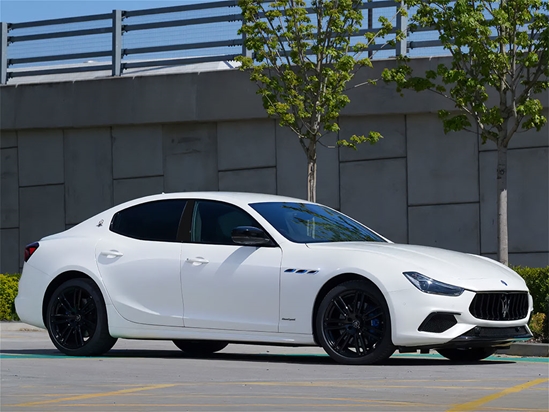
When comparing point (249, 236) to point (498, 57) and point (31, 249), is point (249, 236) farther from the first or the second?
point (498, 57)

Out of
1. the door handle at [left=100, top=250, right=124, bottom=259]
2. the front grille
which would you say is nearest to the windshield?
the door handle at [left=100, top=250, right=124, bottom=259]

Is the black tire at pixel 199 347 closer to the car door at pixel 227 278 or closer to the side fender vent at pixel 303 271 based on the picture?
the car door at pixel 227 278

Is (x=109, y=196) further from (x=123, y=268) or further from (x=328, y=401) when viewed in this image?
(x=328, y=401)

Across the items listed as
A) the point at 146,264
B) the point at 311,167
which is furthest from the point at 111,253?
the point at 311,167

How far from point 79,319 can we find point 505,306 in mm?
4012

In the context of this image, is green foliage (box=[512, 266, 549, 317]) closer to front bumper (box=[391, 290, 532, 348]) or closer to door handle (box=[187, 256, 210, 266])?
front bumper (box=[391, 290, 532, 348])

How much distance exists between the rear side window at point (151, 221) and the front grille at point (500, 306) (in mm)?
2929

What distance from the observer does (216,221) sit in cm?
1086

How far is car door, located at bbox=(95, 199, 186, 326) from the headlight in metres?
2.27

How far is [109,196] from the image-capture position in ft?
77.9

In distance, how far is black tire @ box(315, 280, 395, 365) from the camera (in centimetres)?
969

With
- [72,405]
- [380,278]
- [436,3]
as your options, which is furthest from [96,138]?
[72,405]

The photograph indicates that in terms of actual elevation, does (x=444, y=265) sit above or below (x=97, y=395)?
above

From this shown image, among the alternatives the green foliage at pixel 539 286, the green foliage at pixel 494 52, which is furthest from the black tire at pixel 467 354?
the green foliage at pixel 494 52
